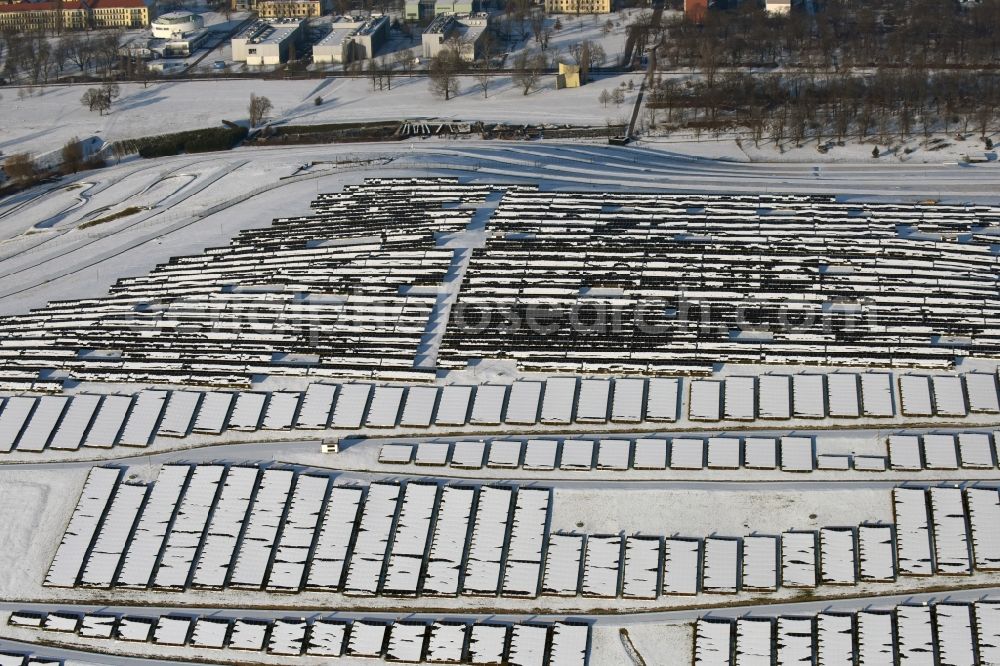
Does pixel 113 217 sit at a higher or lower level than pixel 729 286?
higher

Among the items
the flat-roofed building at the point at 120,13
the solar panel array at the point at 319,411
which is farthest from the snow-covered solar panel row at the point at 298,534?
the flat-roofed building at the point at 120,13

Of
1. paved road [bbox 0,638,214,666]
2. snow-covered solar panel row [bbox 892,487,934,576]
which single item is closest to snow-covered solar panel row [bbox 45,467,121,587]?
paved road [bbox 0,638,214,666]

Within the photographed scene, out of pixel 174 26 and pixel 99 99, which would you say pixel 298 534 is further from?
pixel 174 26

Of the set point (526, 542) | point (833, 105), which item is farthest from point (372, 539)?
point (833, 105)

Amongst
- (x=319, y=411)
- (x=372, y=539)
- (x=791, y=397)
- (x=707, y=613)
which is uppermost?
(x=791, y=397)

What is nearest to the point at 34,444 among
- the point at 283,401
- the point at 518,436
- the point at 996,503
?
the point at 283,401

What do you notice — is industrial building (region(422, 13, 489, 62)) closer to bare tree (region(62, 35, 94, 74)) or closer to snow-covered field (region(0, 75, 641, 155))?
snow-covered field (region(0, 75, 641, 155))
